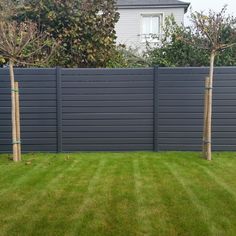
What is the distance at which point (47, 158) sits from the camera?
7.91 m

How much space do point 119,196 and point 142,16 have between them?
52.9 feet

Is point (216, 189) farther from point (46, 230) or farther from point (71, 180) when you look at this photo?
point (46, 230)

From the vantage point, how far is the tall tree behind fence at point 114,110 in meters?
8.30

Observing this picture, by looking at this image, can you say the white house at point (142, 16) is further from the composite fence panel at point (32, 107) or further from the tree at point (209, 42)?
the composite fence panel at point (32, 107)

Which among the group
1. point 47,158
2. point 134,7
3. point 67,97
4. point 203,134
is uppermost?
point 134,7

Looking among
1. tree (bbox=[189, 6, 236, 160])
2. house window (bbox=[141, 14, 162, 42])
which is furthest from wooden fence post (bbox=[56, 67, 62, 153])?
house window (bbox=[141, 14, 162, 42])

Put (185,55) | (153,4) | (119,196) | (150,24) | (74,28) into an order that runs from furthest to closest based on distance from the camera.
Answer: (150,24), (153,4), (185,55), (74,28), (119,196)

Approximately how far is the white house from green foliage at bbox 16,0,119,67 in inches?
358

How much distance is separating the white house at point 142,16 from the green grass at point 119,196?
12.8 meters

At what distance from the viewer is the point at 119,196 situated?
5.09 meters

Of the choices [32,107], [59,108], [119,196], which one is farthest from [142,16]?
[119,196]

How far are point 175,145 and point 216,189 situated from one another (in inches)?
118

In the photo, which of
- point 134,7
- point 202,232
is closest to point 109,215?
point 202,232

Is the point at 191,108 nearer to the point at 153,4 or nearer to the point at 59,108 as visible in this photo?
the point at 59,108
